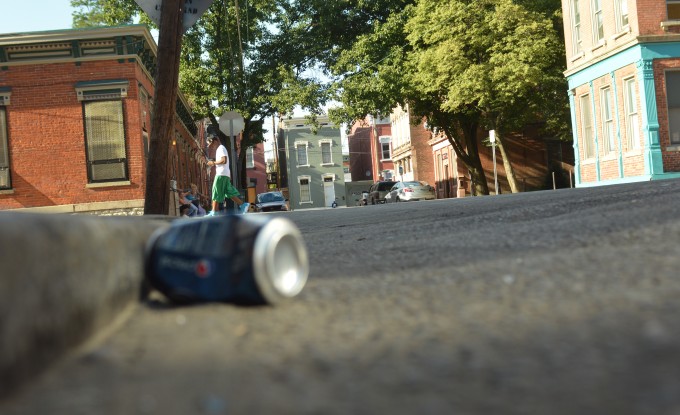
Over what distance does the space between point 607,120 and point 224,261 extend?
2633 cm

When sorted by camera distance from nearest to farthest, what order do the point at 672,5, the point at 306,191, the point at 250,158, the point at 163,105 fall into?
the point at 163,105 < the point at 672,5 < the point at 306,191 < the point at 250,158

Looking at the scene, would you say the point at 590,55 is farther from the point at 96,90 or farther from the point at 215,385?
the point at 215,385

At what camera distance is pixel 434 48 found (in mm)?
32688

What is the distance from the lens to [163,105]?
965cm

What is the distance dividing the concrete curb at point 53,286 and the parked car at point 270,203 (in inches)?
1132

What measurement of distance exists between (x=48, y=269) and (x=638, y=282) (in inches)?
76.8

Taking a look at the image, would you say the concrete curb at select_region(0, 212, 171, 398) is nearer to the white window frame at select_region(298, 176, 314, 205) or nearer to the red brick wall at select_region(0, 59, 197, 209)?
the red brick wall at select_region(0, 59, 197, 209)

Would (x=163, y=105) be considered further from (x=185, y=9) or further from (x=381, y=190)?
(x=381, y=190)

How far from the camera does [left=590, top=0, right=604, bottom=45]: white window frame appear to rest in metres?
26.4

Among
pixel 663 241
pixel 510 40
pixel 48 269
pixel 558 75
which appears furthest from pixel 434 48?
pixel 48 269

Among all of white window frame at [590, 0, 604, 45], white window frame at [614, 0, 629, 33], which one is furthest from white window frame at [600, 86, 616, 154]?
white window frame at [614, 0, 629, 33]

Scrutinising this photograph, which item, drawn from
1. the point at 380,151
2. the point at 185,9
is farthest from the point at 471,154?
the point at 380,151

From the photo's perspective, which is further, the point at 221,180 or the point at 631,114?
the point at 631,114

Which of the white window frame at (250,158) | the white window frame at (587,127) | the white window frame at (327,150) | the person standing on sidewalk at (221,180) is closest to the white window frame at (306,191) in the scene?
the white window frame at (327,150)
